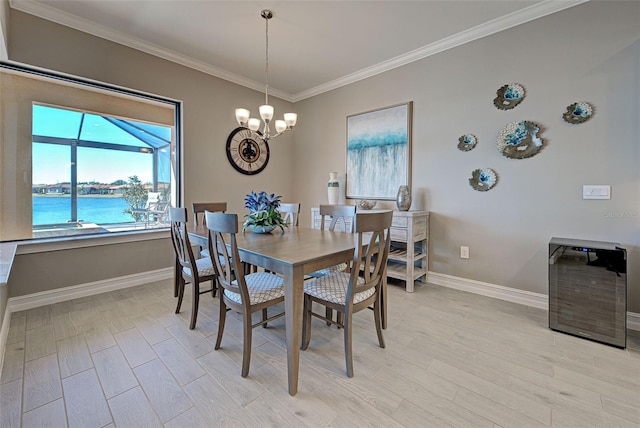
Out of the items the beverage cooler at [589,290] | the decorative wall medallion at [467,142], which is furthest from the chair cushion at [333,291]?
the decorative wall medallion at [467,142]

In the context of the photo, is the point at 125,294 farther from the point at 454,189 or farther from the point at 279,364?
the point at 454,189

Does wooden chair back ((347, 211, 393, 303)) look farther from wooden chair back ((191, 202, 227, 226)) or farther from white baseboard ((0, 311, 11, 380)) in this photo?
white baseboard ((0, 311, 11, 380))

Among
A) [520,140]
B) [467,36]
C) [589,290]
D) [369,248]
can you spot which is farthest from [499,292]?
[467,36]

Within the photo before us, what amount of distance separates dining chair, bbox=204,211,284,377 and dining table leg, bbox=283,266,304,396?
253 millimetres

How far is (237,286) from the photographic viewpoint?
1.70 meters

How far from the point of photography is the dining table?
1.48m

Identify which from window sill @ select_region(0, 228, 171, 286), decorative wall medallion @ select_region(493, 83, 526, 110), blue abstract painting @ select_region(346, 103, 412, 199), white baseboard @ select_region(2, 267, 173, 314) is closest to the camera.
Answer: window sill @ select_region(0, 228, 171, 286)

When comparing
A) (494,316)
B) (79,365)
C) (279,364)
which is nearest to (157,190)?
(79,365)

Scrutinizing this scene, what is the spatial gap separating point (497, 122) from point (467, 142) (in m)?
0.32

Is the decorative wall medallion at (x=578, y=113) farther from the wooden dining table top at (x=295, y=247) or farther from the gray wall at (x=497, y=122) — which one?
the wooden dining table top at (x=295, y=247)

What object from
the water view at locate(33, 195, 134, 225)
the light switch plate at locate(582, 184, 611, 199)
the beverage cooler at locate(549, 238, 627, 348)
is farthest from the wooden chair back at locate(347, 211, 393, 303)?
the water view at locate(33, 195, 134, 225)

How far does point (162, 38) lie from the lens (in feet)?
9.67

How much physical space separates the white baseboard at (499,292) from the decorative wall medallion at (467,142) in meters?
1.46

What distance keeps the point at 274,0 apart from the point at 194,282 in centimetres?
251
